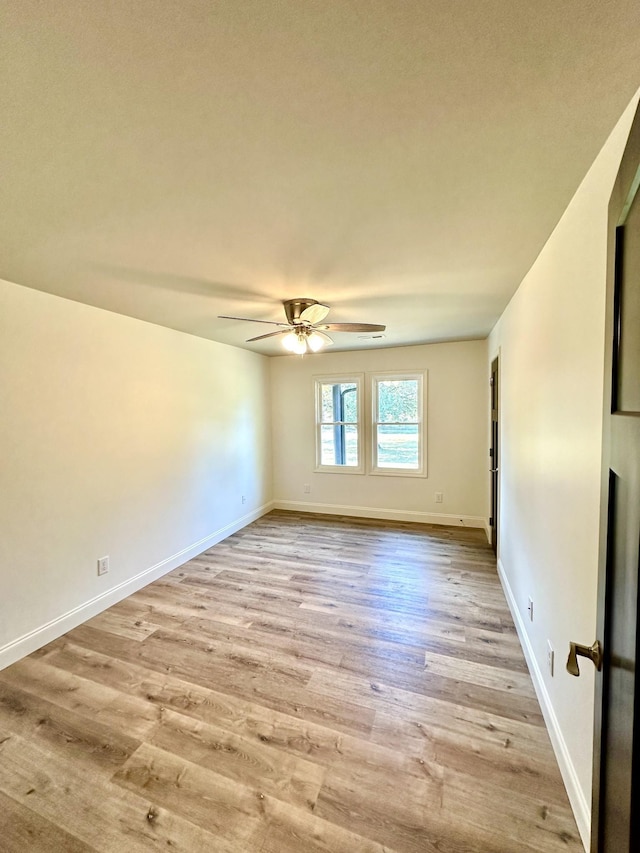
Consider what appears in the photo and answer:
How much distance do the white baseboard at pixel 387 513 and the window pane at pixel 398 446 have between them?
0.67m

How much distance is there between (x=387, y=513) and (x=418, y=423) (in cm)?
136

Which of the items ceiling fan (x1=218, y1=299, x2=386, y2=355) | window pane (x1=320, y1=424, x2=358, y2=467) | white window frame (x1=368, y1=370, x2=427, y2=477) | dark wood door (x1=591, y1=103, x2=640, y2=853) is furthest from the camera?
window pane (x1=320, y1=424, x2=358, y2=467)

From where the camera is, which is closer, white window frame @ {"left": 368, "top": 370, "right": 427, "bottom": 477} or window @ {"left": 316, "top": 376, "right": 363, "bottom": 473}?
white window frame @ {"left": 368, "top": 370, "right": 427, "bottom": 477}

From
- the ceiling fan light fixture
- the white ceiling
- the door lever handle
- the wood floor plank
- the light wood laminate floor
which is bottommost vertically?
the wood floor plank

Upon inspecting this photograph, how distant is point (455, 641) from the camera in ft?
7.56

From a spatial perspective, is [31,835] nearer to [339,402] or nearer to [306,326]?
[306,326]

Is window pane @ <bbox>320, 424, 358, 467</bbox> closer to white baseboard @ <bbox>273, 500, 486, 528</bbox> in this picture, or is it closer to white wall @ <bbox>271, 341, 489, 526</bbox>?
white wall @ <bbox>271, 341, 489, 526</bbox>

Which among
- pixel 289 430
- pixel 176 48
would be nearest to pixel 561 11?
pixel 176 48

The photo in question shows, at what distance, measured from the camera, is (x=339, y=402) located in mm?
5148

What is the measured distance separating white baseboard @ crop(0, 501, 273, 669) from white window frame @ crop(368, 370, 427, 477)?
234cm

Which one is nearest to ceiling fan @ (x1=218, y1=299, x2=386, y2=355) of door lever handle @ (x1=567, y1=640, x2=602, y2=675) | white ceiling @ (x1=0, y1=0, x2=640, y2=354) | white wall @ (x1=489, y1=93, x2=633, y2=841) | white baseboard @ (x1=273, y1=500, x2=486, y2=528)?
white ceiling @ (x1=0, y1=0, x2=640, y2=354)

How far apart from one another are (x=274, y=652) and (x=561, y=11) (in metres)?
2.93

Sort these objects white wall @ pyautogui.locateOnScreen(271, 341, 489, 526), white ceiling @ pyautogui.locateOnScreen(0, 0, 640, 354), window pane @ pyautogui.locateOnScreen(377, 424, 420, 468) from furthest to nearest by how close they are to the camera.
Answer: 1. window pane @ pyautogui.locateOnScreen(377, 424, 420, 468)
2. white wall @ pyautogui.locateOnScreen(271, 341, 489, 526)
3. white ceiling @ pyautogui.locateOnScreen(0, 0, 640, 354)

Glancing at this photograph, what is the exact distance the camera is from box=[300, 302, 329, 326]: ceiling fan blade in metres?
2.64
